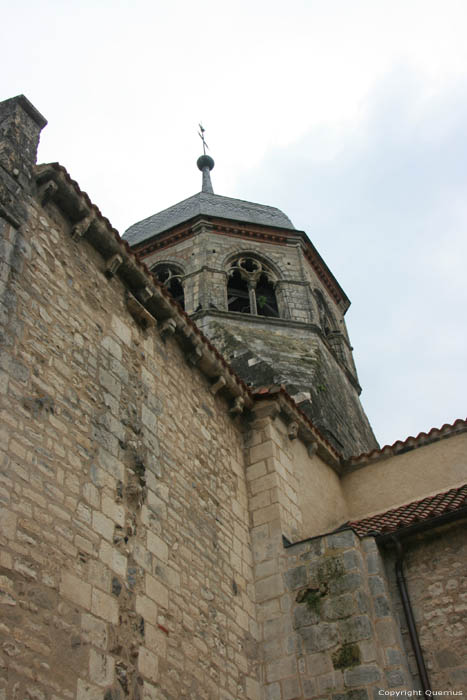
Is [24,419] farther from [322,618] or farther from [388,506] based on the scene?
[388,506]

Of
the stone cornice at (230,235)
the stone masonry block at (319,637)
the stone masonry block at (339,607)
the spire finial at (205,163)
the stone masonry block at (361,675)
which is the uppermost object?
the spire finial at (205,163)

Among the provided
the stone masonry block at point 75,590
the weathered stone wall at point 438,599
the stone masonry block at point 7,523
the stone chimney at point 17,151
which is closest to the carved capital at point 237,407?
the weathered stone wall at point 438,599

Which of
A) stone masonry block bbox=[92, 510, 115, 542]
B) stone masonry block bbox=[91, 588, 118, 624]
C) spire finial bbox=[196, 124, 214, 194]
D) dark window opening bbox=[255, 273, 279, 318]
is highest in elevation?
spire finial bbox=[196, 124, 214, 194]

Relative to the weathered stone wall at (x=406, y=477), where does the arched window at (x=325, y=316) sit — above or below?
above

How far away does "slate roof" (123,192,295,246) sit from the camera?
1616 centimetres

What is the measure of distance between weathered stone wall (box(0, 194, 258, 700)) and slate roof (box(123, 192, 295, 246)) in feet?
28.2

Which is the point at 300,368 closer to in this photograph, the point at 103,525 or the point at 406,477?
the point at 406,477

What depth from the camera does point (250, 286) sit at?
14523 mm

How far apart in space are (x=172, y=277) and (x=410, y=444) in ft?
21.9

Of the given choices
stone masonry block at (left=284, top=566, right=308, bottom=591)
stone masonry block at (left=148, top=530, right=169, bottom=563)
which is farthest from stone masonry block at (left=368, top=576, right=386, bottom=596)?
stone masonry block at (left=148, top=530, right=169, bottom=563)

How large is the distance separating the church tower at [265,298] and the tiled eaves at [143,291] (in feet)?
9.02

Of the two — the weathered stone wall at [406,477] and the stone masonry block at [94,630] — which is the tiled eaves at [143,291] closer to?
the weathered stone wall at [406,477]

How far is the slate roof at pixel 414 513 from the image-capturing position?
7520 millimetres

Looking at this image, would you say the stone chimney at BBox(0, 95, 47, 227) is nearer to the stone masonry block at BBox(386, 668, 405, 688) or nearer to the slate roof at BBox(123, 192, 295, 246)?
the stone masonry block at BBox(386, 668, 405, 688)
